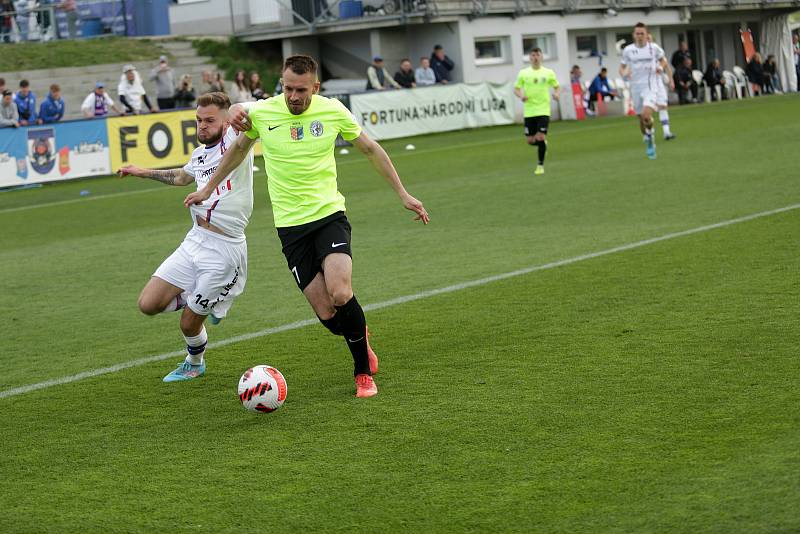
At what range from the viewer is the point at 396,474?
527cm

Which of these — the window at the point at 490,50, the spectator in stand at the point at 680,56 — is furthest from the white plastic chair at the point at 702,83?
the window at the point at 490,50

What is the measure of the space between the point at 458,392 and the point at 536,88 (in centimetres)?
1524

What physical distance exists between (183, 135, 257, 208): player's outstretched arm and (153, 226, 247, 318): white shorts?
0.41 m

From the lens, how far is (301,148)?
6977 mm

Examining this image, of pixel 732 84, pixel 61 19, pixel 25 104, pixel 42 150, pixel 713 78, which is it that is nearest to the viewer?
pixel 42 150

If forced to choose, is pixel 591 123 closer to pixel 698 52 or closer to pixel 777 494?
pixel 698 52

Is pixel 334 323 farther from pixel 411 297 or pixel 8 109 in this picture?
pixel 8 109

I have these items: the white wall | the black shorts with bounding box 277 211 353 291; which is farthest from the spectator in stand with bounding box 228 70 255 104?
the black shorts with bounding box 277 211 353 291

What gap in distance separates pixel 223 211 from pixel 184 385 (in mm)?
1085

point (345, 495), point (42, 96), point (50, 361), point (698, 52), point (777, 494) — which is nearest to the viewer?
point (777, 494)

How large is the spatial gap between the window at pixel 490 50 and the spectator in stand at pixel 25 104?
58.9 ft

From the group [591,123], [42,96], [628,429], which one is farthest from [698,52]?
[628,429]

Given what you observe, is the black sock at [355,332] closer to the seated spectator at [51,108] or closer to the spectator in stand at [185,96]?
the seated spectator at [51,108]

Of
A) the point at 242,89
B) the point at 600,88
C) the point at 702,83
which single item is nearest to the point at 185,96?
the point at 242,89
